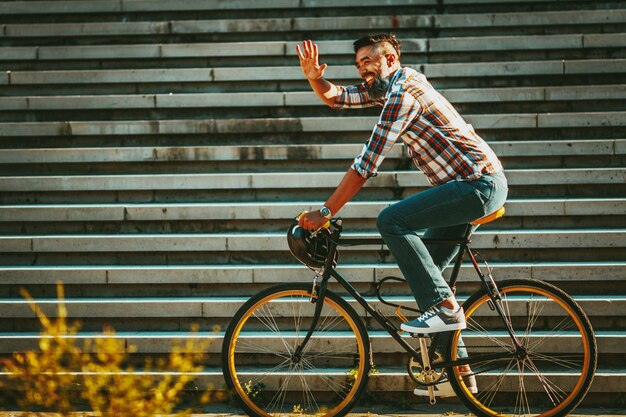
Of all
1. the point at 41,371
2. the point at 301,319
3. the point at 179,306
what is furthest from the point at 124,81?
the point at 41,371

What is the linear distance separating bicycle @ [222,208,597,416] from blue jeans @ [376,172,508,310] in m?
0.15

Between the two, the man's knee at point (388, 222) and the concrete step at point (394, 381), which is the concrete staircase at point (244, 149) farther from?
the man's knee at point (388, 222)

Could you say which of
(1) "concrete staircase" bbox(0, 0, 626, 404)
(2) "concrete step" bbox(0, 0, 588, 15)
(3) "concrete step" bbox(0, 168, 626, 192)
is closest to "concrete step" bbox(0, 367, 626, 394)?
(1) "concrete staircase" bbox(0, 0, 626, 404)

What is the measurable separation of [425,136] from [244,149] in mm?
2540

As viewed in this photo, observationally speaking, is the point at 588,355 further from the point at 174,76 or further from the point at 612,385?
the point at 174,76

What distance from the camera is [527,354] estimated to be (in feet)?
14.0

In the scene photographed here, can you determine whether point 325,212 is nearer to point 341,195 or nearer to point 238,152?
point 341,195

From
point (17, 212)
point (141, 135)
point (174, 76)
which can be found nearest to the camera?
point (17, 212)

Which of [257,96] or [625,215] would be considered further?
[257,96]

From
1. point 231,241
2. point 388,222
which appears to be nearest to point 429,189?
point 388,222

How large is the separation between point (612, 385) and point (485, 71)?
3.08 m

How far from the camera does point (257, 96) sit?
21.7ft

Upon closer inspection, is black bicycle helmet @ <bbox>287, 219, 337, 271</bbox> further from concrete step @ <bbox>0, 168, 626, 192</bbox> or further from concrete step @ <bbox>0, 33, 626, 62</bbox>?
concrete step @ <bbox>0, 33, 626, 62</bbox>

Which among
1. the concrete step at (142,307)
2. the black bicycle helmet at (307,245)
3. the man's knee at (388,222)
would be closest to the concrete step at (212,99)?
the concrete step at (142,307)
